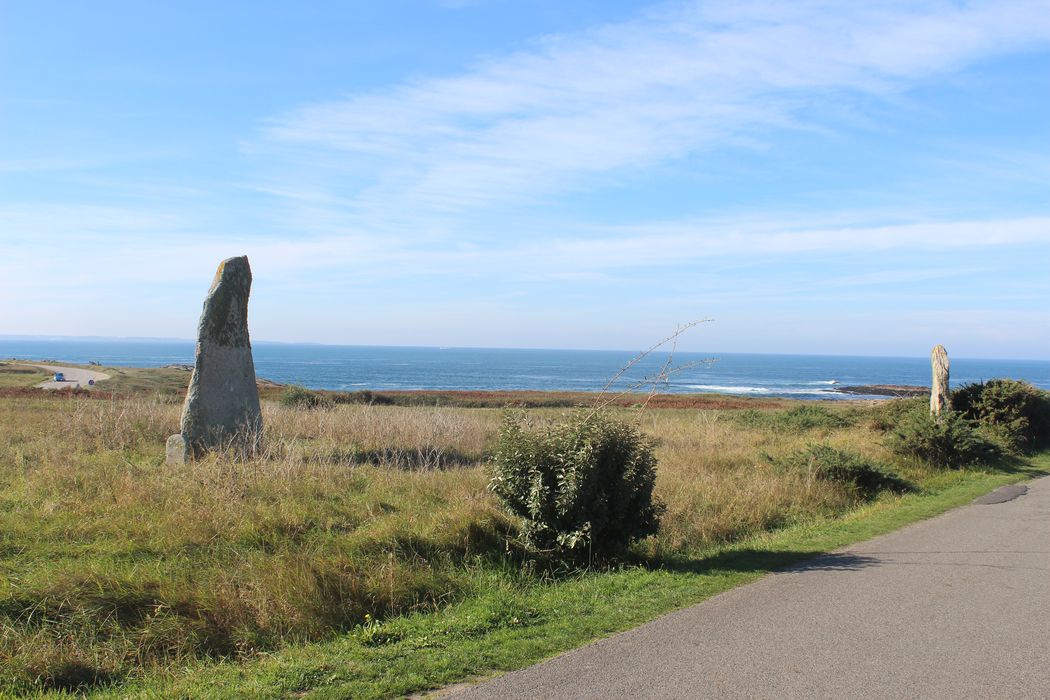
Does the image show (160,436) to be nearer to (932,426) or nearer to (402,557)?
(402,557)

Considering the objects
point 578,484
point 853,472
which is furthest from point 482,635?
point 853,472

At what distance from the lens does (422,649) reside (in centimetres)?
592

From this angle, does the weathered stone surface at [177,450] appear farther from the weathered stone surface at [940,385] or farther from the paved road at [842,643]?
the weathered stone surface at [940,385]

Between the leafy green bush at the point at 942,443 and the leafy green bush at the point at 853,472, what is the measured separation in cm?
357

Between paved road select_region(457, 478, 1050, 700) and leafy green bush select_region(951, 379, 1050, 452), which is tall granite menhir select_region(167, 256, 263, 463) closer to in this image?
paved road select_region(457, 478, 1050, 700)

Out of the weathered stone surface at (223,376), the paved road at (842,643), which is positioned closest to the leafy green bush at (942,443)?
the paved road at (842,643)

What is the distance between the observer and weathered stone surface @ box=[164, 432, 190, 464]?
12.9 m

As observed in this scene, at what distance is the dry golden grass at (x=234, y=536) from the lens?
6156mm

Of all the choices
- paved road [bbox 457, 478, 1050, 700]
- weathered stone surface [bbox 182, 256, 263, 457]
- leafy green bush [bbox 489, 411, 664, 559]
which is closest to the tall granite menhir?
weathered stone surface [bbox 182, 256, 263, 457]

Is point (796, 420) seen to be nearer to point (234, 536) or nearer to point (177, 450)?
point (177, 450)

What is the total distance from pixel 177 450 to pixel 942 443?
16514mm

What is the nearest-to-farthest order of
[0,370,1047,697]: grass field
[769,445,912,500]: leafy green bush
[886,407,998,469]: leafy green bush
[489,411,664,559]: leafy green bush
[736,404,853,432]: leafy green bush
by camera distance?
[0,370,1047,697]: grass field → [489,411,664,559]: leafy green bush → [769,445,912,500]: leafy green bush → [886,407,998,469]: leafy green bush → [736,404,853,432]: leafy green bush

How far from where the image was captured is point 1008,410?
70.9 feet

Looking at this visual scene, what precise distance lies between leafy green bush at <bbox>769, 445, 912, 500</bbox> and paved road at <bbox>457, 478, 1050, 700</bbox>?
17.7 feet
